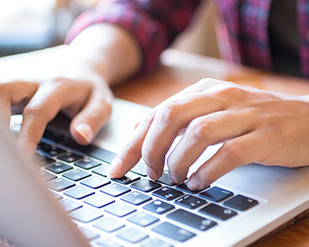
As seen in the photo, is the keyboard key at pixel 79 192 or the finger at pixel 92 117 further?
the finger at pixel 92 117

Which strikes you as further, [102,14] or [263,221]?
[102,14]

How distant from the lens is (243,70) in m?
0.92

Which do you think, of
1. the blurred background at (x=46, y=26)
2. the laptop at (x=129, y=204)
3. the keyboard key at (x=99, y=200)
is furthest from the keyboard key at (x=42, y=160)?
the blurred background at (x=46, y=26)

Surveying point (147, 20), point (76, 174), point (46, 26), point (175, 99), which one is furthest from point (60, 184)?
point (46, 26)

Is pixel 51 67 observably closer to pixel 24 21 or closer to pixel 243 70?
pixel 243 70

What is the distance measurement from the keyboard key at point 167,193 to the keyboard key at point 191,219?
2 centimetres

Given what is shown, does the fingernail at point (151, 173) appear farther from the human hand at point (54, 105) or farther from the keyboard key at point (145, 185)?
the human hand at point (54, 105)

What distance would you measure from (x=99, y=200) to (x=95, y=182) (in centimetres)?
4

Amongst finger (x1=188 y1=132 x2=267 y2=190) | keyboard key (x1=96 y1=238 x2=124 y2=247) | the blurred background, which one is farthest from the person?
the blurred background

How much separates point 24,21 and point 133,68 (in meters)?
1.20

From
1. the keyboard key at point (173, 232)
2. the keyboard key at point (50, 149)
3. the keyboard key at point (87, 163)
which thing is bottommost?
the keyboard key at point (50, 149)

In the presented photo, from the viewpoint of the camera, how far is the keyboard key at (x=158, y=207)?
0.40 metres

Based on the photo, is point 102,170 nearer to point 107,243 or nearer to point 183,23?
point 107,243

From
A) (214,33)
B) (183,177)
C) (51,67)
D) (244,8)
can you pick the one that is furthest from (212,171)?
(214,33)
